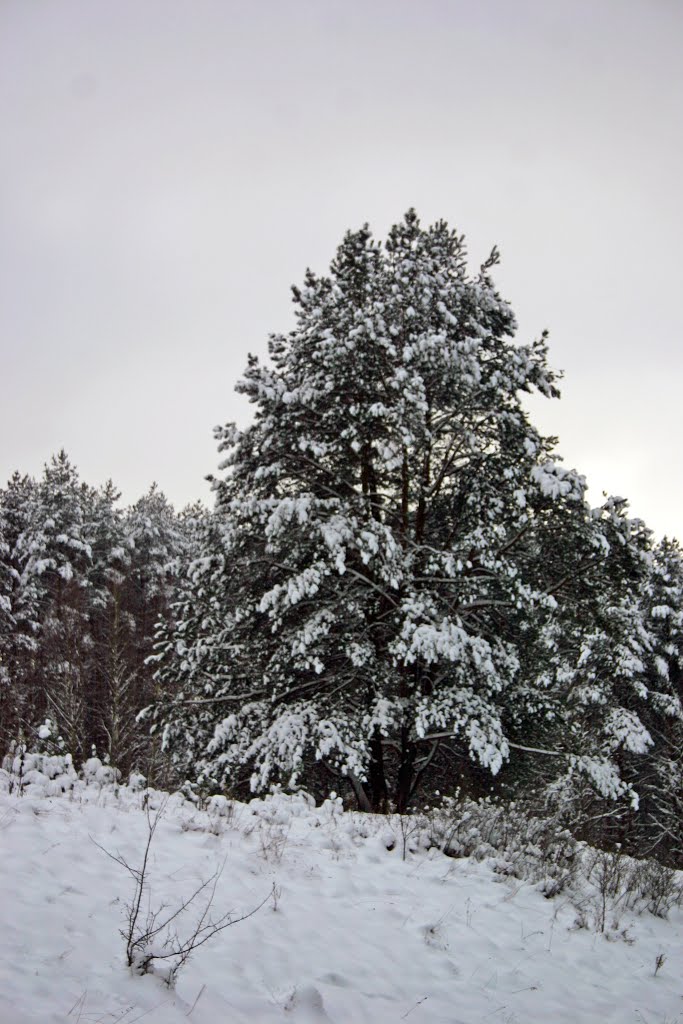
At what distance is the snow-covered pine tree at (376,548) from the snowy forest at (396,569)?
0.04m

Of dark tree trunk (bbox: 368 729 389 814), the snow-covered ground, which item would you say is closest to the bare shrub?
the snow-covered ground

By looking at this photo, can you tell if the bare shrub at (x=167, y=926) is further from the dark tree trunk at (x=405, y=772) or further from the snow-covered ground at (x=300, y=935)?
the dark tree trunk at (x=405, y=772)

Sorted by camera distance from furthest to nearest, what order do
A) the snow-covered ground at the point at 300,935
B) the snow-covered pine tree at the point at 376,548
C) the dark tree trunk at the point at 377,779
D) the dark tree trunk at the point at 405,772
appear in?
1. the dark tree trunk at the point at 377,779
2. the dark tree trunk at the point at 405,772
3. the snow-covered pine tree at the point at 376,548
4. the snow-covered ground at the point at 300,935

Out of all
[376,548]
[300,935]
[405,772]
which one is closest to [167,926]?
[300,935]

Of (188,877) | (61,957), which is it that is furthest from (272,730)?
(61,957)

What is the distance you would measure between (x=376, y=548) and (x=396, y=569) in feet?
1.87

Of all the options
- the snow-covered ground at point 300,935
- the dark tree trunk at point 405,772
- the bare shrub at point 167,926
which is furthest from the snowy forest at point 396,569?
the bare shrub at point 167,926

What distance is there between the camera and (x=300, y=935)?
421 cm

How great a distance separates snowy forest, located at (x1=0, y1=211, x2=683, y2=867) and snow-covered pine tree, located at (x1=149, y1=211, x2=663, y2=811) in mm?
42

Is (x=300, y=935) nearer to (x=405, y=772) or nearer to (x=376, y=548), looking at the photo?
(x=376, y=548)

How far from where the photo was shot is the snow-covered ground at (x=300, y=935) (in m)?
3.23

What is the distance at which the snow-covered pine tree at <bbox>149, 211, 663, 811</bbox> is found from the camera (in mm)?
9125

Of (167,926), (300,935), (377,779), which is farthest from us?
(377,779)

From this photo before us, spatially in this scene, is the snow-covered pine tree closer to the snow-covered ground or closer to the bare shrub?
the snow-covered ground
